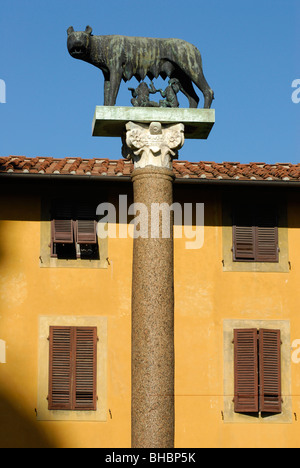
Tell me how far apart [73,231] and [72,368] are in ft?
8.35

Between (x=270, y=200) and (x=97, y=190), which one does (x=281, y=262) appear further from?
(x=97, y=190)

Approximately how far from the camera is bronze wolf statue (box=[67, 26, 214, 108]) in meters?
14.0

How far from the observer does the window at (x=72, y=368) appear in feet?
56.5

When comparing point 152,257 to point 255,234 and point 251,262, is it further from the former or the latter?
point 255,234

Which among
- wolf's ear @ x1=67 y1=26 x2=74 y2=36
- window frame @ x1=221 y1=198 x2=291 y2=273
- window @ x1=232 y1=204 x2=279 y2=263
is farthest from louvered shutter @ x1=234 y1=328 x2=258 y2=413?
wolf's ear @ x1=67 y1=26 x2=74 y2=36

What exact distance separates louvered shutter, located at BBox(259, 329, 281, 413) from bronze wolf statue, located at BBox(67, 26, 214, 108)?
539 centimetres

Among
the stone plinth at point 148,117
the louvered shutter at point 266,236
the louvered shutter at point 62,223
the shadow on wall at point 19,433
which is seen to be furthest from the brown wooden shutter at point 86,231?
the stone plinth at point 148,117

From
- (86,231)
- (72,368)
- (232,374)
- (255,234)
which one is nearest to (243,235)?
(255,234)

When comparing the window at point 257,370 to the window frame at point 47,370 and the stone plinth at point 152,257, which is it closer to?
the window frame at point 47,370

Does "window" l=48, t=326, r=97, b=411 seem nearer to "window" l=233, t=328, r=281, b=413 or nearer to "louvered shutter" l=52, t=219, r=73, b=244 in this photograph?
"louvered shutter" l=52, t=219, r=73, b=244

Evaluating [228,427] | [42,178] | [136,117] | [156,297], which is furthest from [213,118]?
[228,427]

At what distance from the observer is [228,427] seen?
56.9 ft
